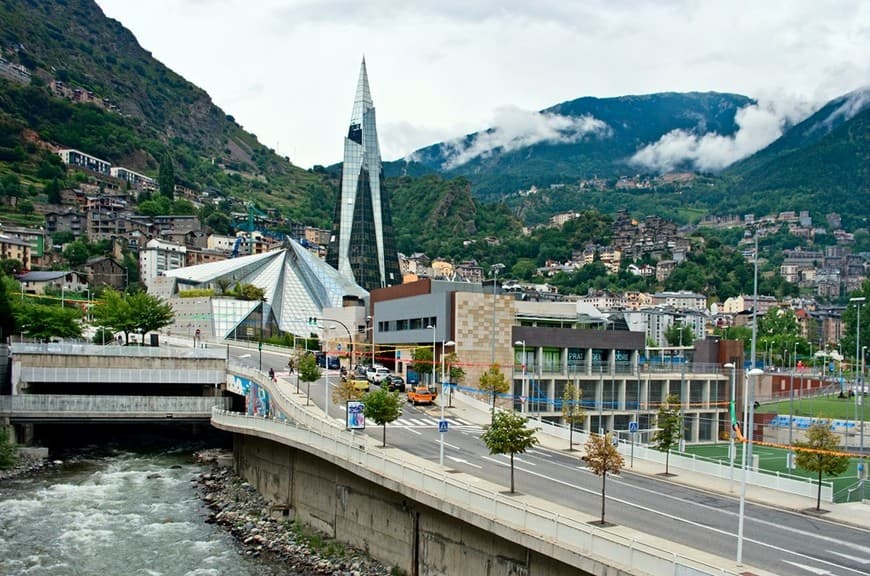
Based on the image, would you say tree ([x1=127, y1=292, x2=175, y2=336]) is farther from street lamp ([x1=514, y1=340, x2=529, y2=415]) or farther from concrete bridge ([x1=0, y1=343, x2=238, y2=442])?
street lamp ([x1=514, y1=340, x2=529, y2=415])

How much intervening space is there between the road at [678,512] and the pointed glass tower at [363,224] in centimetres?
14440

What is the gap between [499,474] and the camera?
114 feet

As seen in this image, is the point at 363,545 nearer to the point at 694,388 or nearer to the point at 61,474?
A: the point at 61,474

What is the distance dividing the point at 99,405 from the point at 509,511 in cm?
4448

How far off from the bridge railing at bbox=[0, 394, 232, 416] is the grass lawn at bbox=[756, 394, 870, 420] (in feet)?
178

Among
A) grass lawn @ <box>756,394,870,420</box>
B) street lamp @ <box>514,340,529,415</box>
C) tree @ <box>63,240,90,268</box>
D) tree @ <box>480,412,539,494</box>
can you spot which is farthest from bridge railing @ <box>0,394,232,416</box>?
tree @ <box>63,240,90,268</box>

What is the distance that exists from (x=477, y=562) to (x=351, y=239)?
536 ft

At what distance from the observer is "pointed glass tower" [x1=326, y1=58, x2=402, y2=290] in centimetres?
18700

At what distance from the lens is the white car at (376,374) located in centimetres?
6544

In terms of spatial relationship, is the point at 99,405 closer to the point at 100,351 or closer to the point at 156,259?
the point at 100,351

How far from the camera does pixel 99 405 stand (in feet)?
198

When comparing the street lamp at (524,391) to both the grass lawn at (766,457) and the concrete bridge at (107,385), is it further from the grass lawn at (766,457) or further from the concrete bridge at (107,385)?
the concrete bridge at (107,385)

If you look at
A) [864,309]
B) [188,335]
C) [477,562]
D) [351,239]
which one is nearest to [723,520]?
[477,562]

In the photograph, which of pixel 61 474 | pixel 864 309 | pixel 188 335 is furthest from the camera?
pixel 864 309
